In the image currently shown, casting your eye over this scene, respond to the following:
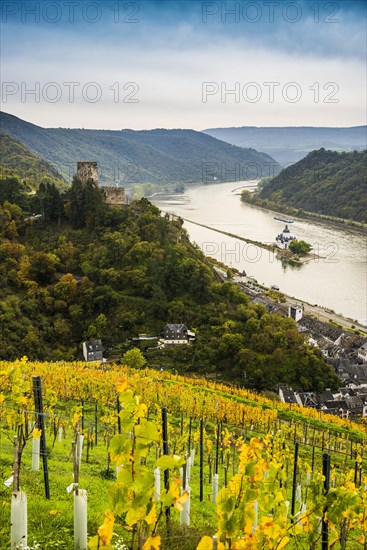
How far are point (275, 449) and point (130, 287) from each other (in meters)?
21.2

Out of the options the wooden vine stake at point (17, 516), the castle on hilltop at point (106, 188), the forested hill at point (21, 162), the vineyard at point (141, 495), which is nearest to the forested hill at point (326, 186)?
the forested hill at point (21, 162)

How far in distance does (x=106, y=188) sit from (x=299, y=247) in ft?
81.3

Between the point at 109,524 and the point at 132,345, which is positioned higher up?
the point at 109,524

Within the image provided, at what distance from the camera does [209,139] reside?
17975 centimetres

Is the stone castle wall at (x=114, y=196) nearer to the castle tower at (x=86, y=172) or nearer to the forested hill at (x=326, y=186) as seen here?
the castle tower at (x=86, y=172)

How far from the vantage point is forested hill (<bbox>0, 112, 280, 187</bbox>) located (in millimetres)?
103500

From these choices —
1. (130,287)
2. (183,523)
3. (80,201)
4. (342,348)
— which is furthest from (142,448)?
(80,201)

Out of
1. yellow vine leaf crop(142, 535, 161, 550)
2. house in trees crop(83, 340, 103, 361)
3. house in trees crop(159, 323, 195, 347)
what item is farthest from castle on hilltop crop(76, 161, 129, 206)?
yellow vine leaf crop(142, 535, 161, 550)

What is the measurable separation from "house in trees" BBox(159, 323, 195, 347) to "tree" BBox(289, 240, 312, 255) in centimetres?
2975

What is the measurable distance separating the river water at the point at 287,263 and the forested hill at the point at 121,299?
35.8ft

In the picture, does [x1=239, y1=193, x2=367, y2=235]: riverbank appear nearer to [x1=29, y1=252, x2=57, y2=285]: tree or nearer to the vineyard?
[x1=29, y1=252, x2=57, y2=285]: tree

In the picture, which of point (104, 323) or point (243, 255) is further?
point (243, 255)

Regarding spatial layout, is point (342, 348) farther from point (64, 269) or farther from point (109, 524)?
point (109, 524)

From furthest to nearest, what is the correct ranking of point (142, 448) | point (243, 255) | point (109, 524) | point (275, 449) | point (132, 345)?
point (243, 255) → point (132, 345) → point (275, 449) → point (142, 448) → point (109, 524)
